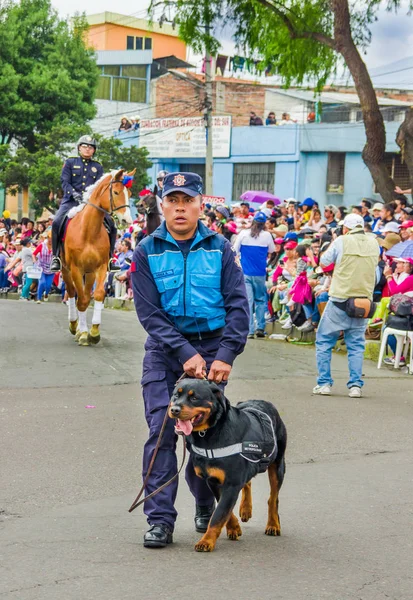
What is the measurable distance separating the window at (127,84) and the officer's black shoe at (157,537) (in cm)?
5018

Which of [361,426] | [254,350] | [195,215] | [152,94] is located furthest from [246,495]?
[152,94]

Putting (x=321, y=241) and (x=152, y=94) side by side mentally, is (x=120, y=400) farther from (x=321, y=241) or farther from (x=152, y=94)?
(x=152, y=94)

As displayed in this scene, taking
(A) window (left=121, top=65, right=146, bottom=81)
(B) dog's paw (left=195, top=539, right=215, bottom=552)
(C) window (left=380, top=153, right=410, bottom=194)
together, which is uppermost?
(A) window (left=121, top=65, right=146, bottom=81)

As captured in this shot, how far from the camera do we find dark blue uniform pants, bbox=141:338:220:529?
5.88m

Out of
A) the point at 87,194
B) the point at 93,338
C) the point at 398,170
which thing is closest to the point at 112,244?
the point at 87,194

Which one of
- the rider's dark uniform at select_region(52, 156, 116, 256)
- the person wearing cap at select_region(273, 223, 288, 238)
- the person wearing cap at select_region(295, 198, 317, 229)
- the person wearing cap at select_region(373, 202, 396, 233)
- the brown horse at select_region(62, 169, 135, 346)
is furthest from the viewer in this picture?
the person wearing cap at select_region(295, 198, 317, 229)

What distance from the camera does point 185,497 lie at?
7113mm

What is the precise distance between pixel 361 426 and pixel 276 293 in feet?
26.7

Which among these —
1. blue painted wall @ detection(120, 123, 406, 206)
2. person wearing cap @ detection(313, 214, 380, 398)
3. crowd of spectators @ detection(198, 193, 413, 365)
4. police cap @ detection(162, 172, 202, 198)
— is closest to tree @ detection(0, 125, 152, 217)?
blue painted wall @ detection(120, 123, 406, 206)

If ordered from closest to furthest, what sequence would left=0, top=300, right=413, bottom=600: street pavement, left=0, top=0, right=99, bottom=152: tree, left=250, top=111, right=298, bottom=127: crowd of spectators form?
left=0, top=300, right=413, bottom=600: street pavement < left=250, top=111, right=298, bottom=127: crowd of spectators < left=0, top=0, right=99, bottom=152: tree

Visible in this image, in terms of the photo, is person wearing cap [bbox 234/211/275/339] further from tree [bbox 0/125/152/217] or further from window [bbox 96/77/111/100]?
window [bbox 96/77/111/100]

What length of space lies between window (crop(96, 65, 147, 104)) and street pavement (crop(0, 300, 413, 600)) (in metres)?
42.7

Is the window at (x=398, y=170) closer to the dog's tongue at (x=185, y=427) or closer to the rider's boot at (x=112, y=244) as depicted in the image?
the rider's boot at (x=112, y=244)

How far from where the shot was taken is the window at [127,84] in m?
54.6
